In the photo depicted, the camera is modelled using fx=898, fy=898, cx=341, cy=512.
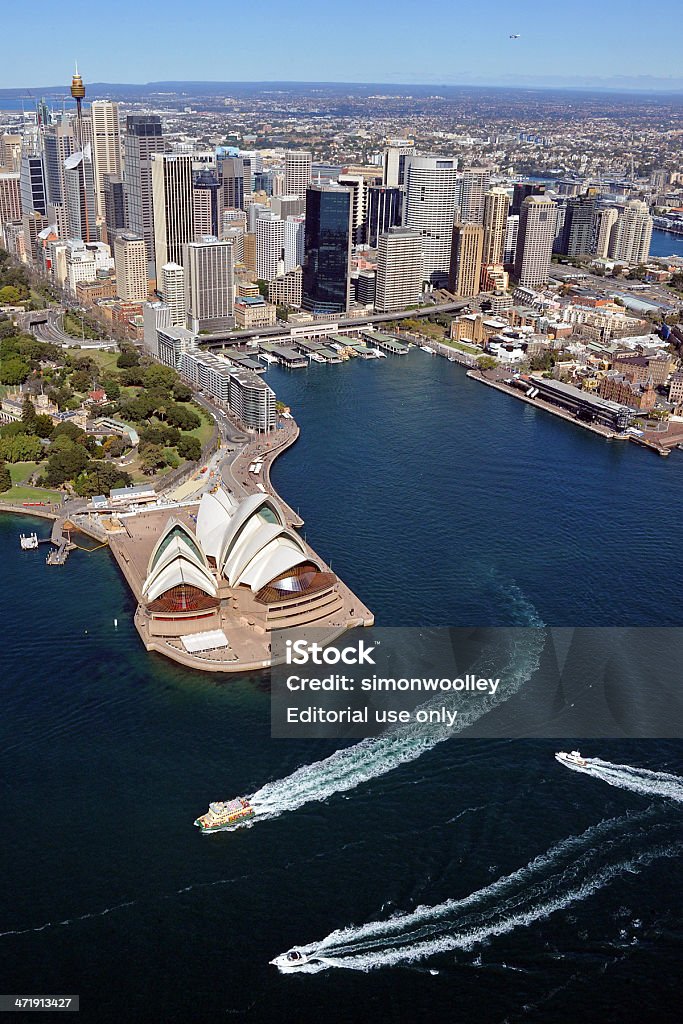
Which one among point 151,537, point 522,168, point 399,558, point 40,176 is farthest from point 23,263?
point 522,168

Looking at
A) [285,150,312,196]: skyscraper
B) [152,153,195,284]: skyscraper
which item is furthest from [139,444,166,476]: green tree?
[285,150,312,196]: skyscraper

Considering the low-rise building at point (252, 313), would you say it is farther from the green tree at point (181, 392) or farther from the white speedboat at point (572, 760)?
the white speedboat at point (572, 760)

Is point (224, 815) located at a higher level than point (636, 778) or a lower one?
higher

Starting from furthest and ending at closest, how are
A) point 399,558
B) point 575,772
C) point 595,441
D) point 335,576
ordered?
point 595,441 → point 399,558 → point 335,576 → point 575,772

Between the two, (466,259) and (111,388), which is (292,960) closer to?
(111,388)

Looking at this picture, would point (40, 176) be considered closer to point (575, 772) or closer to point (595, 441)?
point (595, 441)

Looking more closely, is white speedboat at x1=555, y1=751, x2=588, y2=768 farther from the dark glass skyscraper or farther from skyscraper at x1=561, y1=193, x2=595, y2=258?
skyscraper at x1=561, y1=193, x2=595, y2=258

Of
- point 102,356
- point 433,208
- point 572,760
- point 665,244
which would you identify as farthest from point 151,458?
point 665,244
